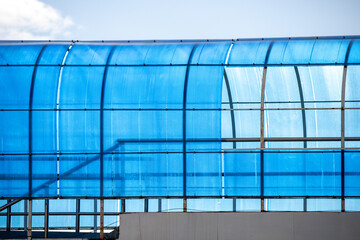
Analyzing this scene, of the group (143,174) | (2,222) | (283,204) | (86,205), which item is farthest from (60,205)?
(283,204)

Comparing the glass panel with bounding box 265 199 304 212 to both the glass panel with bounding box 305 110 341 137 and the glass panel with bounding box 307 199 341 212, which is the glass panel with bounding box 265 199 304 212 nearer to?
the glass panel with bounding box 307 199 341 212

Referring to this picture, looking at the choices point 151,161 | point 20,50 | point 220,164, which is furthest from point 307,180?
point 20,50

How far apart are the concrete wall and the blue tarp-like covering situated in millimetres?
846

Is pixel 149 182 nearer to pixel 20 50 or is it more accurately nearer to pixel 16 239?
pixel 16 239

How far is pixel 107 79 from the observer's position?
652 inches

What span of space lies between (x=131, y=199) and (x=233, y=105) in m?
5.15

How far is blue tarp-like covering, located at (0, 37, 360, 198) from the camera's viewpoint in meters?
16.0

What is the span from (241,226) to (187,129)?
12.8 feet

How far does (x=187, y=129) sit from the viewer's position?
16094 mm

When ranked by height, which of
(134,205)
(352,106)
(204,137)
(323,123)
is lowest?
(134,205)

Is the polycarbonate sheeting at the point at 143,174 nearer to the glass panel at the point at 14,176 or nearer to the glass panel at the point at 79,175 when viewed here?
the glass panel at the point at 79,175

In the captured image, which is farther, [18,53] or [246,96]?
[18,53]

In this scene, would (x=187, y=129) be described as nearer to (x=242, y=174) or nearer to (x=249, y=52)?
(x=242, y=174)

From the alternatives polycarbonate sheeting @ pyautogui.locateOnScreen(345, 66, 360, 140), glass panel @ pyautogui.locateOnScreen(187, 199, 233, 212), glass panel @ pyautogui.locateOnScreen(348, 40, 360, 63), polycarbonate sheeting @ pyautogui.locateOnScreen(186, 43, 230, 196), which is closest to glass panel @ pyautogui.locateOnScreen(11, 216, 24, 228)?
glass panel @ pyautogui.locateOnScreen(187, 199, 233, 212)
